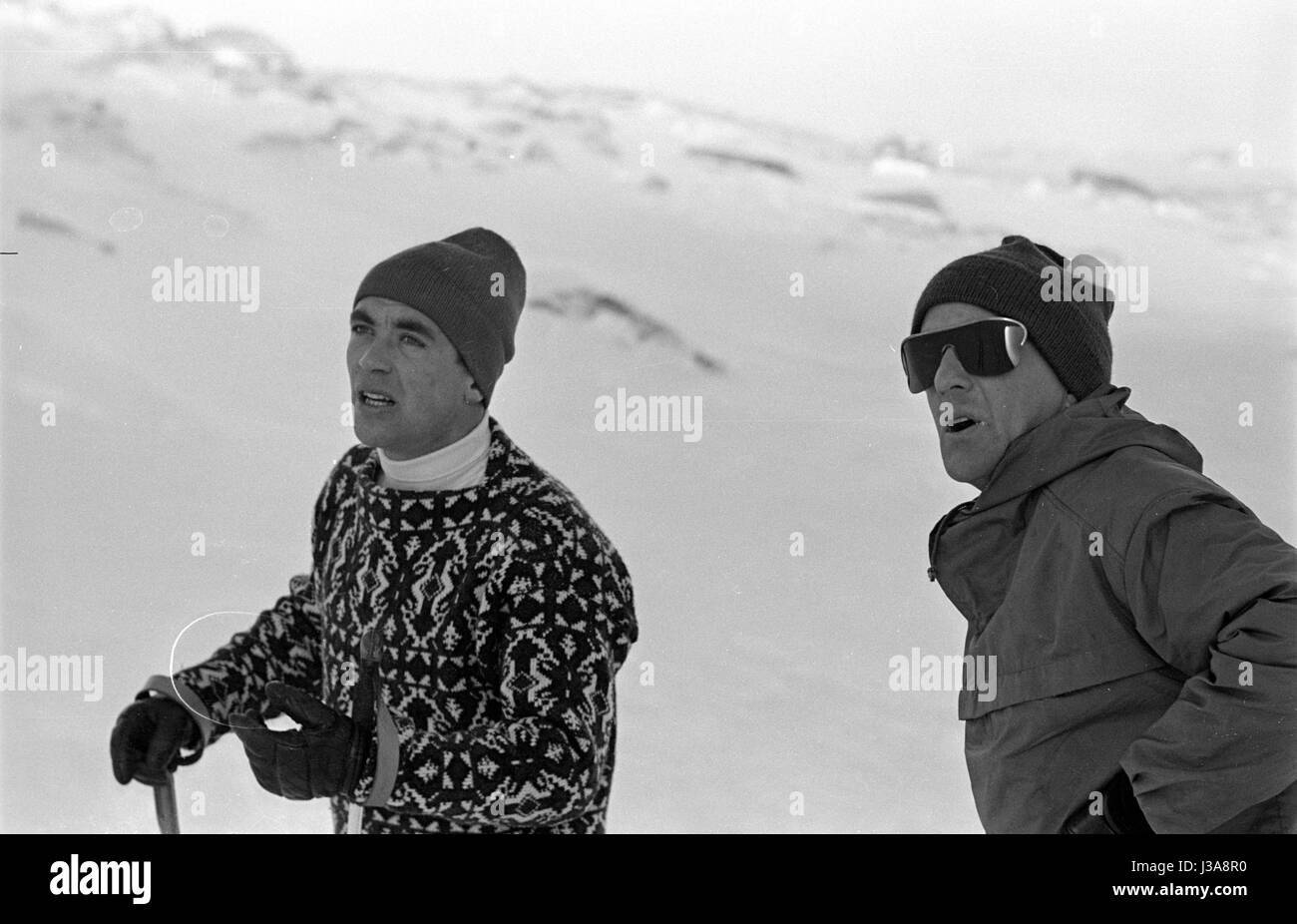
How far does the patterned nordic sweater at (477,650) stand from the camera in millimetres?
1526

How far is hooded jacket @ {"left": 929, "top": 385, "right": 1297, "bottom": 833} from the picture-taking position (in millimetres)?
1379

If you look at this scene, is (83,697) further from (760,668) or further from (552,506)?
(552,506)

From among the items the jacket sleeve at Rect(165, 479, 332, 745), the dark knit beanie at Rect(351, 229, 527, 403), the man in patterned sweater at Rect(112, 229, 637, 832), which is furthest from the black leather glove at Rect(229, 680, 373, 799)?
the dark knit beanie at Rect(351, 229, 527, 403)

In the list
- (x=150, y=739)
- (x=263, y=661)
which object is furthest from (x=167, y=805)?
(x=263, y=661)

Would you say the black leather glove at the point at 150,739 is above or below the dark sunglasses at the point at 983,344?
below

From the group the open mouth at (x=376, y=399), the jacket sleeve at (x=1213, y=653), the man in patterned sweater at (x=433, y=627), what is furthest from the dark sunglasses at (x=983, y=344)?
the open mouth at (x=376, y=399)

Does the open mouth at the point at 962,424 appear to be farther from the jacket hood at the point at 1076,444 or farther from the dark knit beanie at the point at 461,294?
the dark knit beanie at the point at 461,294

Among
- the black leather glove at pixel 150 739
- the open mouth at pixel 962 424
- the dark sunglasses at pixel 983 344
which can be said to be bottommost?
→ the black leather glove at pixel 150 739

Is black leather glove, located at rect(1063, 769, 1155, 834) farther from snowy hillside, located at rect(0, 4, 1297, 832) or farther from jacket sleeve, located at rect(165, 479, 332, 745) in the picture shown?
snowy hillside, located at rect(0, 4, 1297, 832)

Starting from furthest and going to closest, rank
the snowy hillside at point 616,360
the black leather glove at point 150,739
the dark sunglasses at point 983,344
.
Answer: the snowy hillside at point 616,360 → the black leather glove at point 150,739 → the dark sunglasses at point 983,344

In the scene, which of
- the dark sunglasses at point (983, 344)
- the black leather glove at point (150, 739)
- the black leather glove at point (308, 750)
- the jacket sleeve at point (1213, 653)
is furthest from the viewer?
the black leather glove at point (150, 739)

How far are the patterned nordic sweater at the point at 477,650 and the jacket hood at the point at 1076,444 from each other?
0.45 meters

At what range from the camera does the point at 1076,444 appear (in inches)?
61.6
